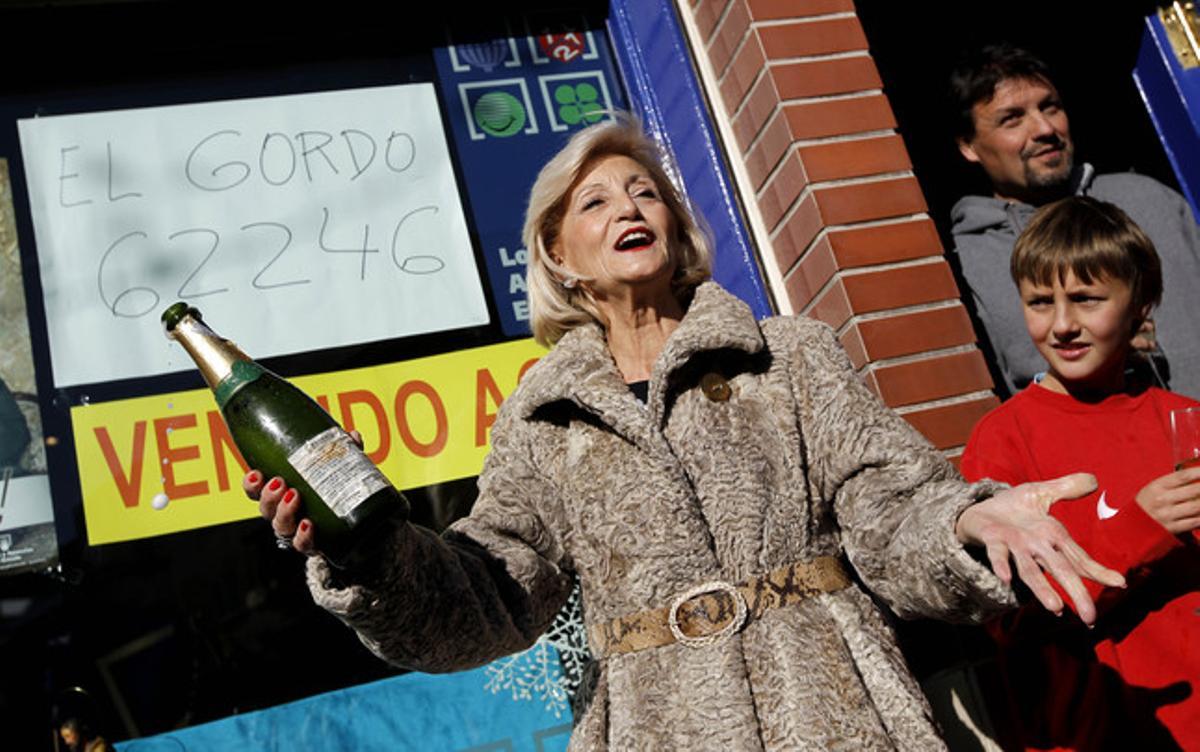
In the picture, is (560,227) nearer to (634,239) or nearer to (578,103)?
(634,239)

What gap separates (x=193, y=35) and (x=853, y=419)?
227 cm

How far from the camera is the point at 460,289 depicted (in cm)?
318

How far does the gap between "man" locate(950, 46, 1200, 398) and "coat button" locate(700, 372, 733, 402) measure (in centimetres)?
124

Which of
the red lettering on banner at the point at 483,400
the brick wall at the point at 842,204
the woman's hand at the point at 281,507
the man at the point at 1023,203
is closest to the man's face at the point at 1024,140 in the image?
the man at the point at 1023,203

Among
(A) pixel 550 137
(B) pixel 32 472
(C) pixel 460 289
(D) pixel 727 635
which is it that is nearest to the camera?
(D) pixel 727 635

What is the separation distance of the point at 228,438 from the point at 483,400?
649mm

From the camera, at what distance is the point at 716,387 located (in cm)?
216

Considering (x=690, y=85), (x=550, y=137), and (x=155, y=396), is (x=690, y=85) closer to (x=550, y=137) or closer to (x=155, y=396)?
(x=550, y=137)

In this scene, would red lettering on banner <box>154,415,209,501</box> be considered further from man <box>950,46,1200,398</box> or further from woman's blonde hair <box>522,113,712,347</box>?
man <box>950,46,1200,398</box>

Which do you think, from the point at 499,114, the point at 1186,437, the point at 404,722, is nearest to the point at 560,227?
the point at 499,114

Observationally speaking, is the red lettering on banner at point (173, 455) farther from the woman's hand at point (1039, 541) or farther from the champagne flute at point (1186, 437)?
the champagne flute at point (1186, 437)

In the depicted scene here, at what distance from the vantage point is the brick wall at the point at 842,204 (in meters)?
2.94

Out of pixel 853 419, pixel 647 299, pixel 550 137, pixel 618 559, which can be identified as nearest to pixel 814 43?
pixel 550 137

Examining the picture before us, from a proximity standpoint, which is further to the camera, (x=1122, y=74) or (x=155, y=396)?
(x=1122, y=74)
